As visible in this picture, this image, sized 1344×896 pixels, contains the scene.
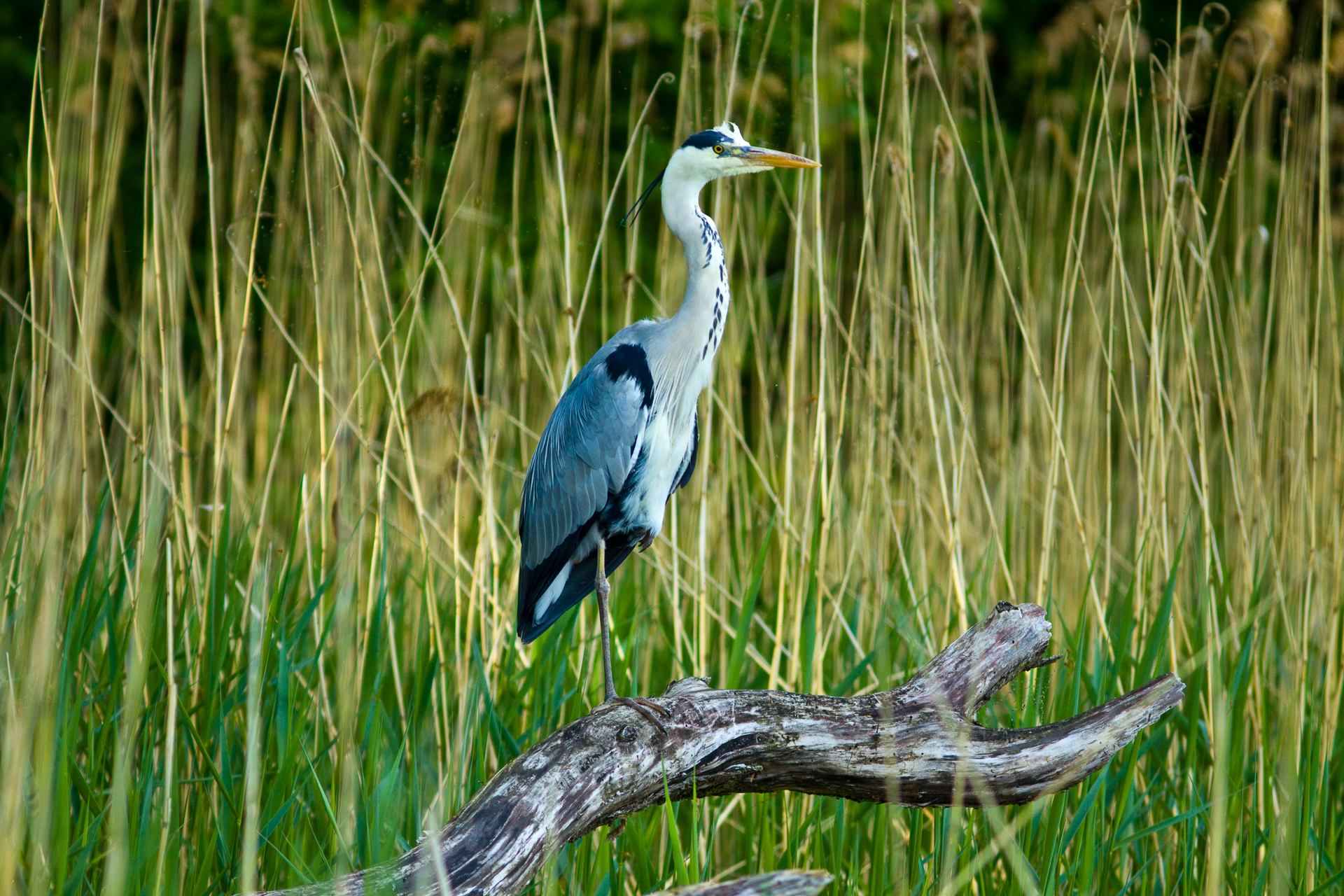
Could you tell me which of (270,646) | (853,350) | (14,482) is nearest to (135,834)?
(270,646)

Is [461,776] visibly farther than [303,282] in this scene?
No

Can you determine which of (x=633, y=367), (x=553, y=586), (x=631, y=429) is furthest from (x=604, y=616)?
(x=633, y=367)

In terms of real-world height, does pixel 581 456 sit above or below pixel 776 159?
below

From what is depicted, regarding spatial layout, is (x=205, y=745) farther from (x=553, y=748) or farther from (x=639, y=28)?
(x=639, y=28)

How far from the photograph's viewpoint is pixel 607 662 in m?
1.82

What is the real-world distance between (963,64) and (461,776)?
1.69m

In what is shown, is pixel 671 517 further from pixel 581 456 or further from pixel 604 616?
pixel 604 616

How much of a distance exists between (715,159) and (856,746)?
104 cm

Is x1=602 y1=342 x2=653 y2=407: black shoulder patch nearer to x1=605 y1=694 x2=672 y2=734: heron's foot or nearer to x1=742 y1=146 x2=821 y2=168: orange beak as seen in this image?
x1=742 y1=146 x2=821 y2=168: orange beak

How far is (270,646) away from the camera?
196cm

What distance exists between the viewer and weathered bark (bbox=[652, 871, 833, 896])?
1053 millimetres

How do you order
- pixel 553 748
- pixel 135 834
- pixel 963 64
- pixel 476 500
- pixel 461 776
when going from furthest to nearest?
pixel 476 500
pixel 963 64
pixel 461 776
pixel 135 834
pixel 553 748

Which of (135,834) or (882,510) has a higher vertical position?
(882,510)

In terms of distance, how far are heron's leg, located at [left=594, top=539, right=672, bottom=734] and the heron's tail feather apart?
0.03 m
